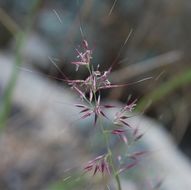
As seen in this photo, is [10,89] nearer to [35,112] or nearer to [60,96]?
[35,112]

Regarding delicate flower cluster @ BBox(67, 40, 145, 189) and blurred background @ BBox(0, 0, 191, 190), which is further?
blurred background @ BBox(0, 0, 191, 190)

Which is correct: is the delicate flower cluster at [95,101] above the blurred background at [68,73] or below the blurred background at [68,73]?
above

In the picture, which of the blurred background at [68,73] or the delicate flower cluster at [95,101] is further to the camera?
A: the blurred background at [68,73]

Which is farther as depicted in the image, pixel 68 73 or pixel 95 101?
pixel 68 73

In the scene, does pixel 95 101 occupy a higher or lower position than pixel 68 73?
higher

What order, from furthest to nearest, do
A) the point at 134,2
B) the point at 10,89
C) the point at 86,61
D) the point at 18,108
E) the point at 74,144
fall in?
the point at 134,2 < the point at 18,108 < the point at 74,144 < the point at 10,89 < the point at 86,61

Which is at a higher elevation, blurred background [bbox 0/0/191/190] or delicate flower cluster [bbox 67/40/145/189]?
delicate flower cluster [bbox 67/40/145/189]

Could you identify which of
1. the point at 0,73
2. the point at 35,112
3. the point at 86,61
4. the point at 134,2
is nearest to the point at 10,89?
the point at 86,61

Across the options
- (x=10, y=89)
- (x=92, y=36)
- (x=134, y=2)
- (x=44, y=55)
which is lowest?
(x=44, y=55)
